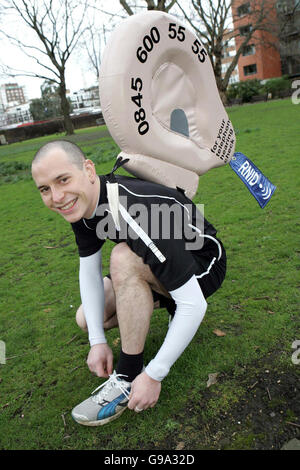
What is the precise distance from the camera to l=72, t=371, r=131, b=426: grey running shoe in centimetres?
201

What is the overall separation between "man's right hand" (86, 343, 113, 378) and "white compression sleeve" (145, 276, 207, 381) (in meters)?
0.37

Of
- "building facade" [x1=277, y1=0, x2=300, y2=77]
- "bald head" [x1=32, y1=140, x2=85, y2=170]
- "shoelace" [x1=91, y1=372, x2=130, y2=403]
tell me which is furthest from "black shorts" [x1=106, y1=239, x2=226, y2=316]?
"building facade" [x1=277, y1=0, x2=300, y2=77]

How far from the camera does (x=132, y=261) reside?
193 centimetres

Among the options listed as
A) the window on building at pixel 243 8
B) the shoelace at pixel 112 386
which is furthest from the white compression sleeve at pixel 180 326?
the window on building at pixel 243 8

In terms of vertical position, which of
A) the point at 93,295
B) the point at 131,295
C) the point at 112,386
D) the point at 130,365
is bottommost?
the point at 112,386

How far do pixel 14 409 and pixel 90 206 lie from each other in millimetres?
1165

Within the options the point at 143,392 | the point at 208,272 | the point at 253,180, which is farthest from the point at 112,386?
the point at 253,180

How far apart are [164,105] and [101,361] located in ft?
4.61

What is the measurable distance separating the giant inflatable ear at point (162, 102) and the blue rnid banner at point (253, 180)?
0.10 metres

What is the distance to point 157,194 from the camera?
6.45 ft

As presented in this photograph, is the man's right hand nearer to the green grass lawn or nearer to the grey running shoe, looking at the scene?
the grey running shoe

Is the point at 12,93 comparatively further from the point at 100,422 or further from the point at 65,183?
the point at 100,422

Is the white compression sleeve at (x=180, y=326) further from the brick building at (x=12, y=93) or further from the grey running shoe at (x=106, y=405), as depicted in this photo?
the brick building at (x=12, y=93)
